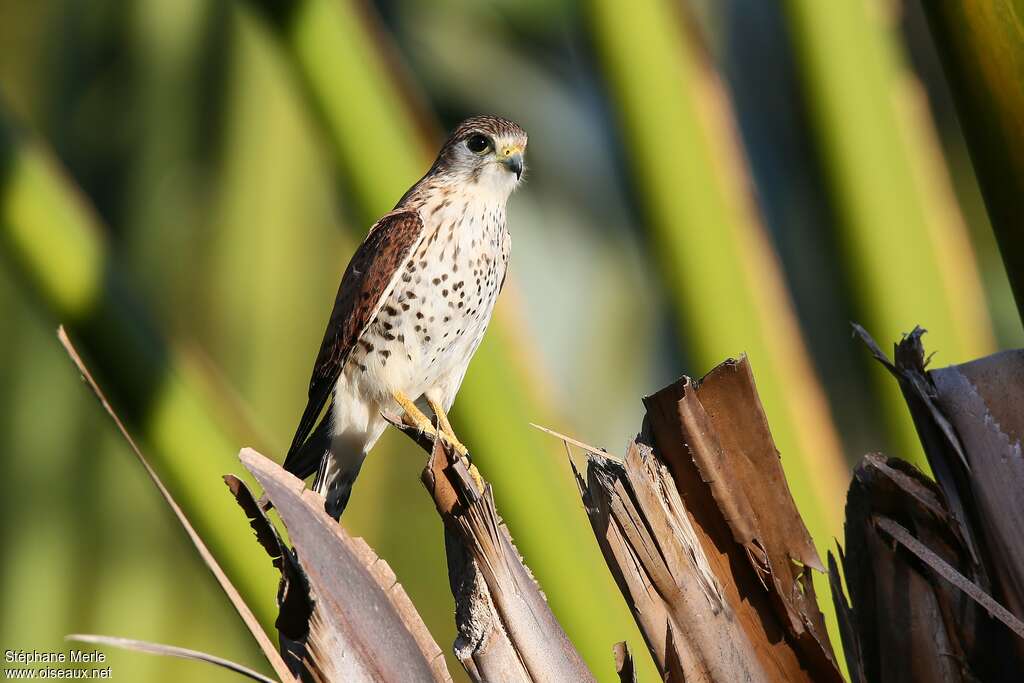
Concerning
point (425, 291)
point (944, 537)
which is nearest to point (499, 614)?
point (944, 537)

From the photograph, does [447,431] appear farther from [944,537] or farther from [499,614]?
[944,537]

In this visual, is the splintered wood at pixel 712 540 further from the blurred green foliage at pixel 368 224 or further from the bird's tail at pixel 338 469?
the bird's tail at pixel 338 469

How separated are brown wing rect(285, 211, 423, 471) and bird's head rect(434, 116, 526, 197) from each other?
0.60ft

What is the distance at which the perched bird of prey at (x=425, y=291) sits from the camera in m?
2.56

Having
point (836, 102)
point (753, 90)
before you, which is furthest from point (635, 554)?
point (753, 90)

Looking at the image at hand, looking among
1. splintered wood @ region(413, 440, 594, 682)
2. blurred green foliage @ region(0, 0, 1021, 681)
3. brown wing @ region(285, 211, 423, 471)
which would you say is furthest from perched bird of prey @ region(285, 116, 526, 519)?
Answer: splintered wood @ region(413, 440, 594, 682)

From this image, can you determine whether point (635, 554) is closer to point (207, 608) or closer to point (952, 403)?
point (952, 403)

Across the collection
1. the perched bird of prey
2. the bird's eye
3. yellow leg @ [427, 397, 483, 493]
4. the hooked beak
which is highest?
the bird's eye

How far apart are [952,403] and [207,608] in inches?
111

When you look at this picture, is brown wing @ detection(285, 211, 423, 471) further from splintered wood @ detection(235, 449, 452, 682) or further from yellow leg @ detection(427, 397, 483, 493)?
splintered wood @ detection(235, 449, 452, 682)

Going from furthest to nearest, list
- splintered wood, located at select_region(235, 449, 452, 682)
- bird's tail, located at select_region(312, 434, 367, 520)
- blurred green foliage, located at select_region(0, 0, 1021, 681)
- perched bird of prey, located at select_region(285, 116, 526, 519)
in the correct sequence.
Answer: bird's tail, located at select_region(312, 434, 367, 520)
perched bird of prey, located at select_region(285, 116, 526, 519)
blurred green foliage, located at select_region(0, 0, 1021, 681)
splintered wood, located at select_region(235, 449, 452, 682)

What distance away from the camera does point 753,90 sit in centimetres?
532

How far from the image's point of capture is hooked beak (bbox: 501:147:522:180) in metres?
2.60

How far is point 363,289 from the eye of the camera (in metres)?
2.58
